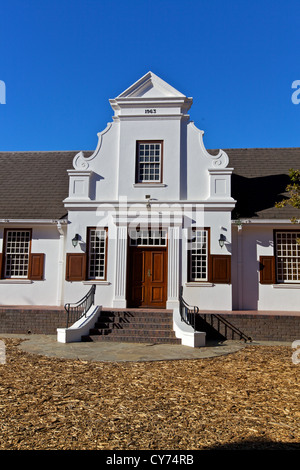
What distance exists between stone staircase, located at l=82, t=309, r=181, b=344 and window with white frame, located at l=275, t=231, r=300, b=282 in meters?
4.65

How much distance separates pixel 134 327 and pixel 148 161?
615 cm

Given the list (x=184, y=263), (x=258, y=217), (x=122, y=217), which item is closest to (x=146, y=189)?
(x=122, y=217)

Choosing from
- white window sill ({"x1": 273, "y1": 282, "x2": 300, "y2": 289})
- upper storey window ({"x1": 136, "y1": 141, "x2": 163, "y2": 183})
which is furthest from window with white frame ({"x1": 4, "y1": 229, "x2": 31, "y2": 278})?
white window sill ({"x1": 273, "y1": 282, "x2": 300, "y2": 289})

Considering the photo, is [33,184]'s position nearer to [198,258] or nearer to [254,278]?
[198,258]

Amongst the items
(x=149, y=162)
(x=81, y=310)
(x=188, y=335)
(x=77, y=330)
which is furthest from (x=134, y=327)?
(x=149, y=162)

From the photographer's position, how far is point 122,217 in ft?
46.5

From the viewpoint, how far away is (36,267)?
15.0 m

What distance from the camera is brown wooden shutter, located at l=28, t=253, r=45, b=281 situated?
49.1 feet

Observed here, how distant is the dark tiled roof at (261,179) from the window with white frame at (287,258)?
77 cm

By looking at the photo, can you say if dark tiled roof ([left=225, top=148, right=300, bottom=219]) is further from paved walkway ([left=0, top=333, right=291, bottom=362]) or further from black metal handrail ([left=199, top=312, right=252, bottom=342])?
paved walkway ([left=0, top=333, right=291, bottom=362])

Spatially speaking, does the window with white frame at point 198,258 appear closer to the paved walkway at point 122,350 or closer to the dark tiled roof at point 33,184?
the paved walkway at point 122,350

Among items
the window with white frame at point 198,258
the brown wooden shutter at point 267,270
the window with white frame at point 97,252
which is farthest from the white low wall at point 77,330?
the brown wooden shutter at point 267,270

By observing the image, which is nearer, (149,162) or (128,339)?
(128,339)

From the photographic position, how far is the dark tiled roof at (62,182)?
15.4 m
